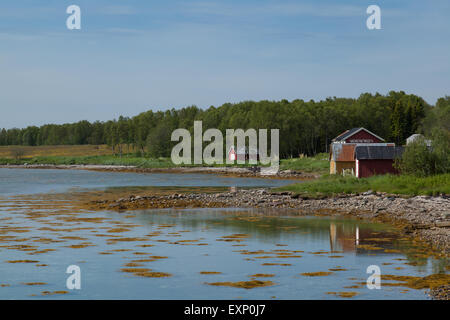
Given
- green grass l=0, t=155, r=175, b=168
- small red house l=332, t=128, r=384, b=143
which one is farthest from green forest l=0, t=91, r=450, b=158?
small red house l=332, t=128, r=384, b=143

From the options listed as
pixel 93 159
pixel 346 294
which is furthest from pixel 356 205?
pixel 93 159

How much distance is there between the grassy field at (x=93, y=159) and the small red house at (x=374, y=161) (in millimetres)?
28094

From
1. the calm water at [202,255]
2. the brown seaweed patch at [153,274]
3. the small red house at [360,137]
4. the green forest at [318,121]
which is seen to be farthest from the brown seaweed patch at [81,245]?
the green forest at [318,121]

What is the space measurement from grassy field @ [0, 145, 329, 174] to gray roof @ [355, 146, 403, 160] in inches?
1090

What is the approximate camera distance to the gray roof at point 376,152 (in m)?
51.8

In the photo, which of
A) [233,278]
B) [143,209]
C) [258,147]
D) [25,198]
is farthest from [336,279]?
[258,147]

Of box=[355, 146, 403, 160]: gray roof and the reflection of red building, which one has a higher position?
box=[355, 146, 403, 160]: gray roof

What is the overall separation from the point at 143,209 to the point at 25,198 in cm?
1474

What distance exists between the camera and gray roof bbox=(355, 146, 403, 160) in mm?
51781

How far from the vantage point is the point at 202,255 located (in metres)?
20.6

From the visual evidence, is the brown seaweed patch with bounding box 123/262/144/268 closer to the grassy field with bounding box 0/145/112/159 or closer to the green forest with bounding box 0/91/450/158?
the green forest with bounding box 0/91/450/158

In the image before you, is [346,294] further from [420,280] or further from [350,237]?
[350,237]
